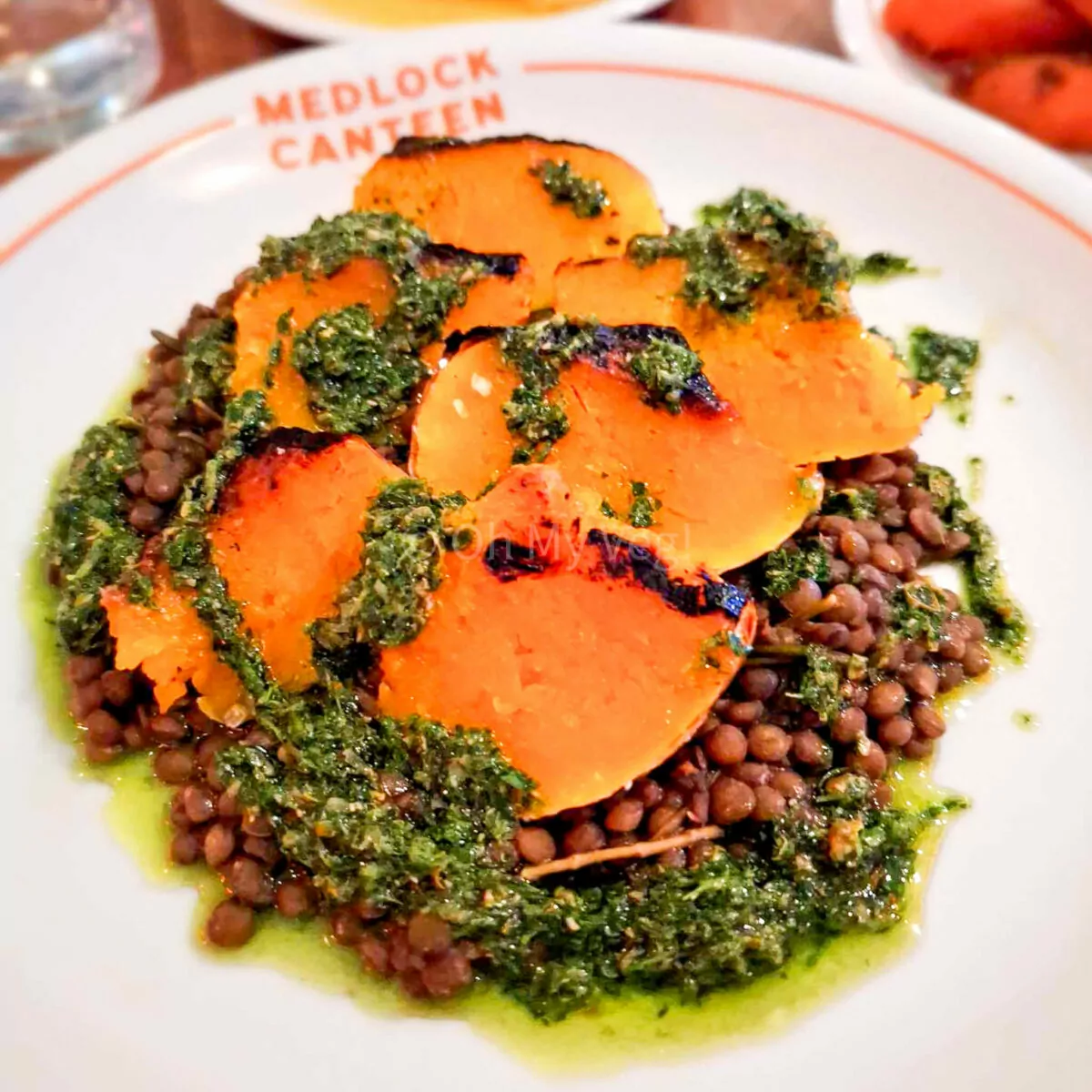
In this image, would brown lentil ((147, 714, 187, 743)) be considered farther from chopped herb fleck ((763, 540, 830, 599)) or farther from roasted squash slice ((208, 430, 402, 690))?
chopped herb fleck ((763, 540, 830, 599))

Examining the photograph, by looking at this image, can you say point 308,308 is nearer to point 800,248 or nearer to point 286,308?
point 286,308

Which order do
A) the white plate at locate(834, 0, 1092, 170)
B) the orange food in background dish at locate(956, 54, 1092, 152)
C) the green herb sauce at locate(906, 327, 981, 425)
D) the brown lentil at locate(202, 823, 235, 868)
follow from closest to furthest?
the brown lentil at locate(202, 823, 235, 868), the green herb sauce at locate(906, 327, 981, 425), the orange food in background dish at locate(956, 54, 1092, 152), the white plate at locate(834, 0, 1092, 170)

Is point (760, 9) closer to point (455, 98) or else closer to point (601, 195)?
point (455, 98)

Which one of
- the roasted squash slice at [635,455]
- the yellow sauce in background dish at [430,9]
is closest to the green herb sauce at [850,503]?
the roasted squash slice at [635,455]

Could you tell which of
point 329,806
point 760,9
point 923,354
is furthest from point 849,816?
point 760,9

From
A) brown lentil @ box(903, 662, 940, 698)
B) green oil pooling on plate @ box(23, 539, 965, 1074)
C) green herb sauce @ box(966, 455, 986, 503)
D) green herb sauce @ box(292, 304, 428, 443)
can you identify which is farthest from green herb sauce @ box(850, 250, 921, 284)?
green oil pooling on plate @ box(23, 539, 965, 1074)

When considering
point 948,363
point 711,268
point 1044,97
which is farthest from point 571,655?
point 1044,97
